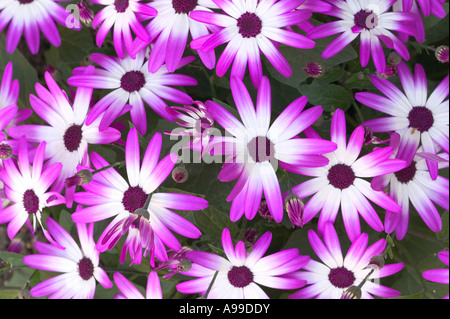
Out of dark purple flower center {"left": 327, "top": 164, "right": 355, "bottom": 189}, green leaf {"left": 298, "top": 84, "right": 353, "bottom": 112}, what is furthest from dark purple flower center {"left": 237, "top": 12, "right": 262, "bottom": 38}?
dark purple flower center {"left": 327, "top": 164, "right": 355, "bottom": 189}

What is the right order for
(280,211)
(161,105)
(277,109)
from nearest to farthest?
(280,211), (161,105), (277,109)

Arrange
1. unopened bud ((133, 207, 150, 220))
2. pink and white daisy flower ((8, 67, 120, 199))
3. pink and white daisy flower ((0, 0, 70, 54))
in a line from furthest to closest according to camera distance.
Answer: pink and white daisy flower ((0, 0, 70, 54))
pink and white daisy flower ((8, 67, 120, 199))
unopened bud ((133, 207, 150, 220))

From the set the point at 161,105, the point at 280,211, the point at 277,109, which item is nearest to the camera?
the point at 280,211

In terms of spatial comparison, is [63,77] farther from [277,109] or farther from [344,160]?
[344,160]

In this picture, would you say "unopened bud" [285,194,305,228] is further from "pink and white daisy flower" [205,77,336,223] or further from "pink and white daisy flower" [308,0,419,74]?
"pink and white daisy flower" [308,0,419,74]

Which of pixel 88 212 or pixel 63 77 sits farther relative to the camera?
pixel 63 77
